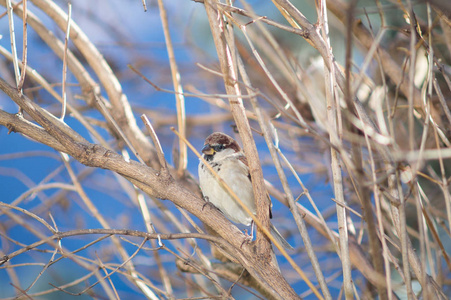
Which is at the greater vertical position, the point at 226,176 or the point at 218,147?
the point at 218,147

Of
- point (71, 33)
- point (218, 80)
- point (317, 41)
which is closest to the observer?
point (317, 41)

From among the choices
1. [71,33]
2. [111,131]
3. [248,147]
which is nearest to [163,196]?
[248,147]

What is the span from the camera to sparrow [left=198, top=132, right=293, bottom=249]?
1707 millimetres

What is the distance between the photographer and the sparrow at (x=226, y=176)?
1707 millimetres

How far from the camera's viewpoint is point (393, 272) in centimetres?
225

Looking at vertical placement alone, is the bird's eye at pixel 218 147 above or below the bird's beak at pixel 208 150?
above

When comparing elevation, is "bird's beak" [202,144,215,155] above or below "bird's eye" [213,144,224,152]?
below

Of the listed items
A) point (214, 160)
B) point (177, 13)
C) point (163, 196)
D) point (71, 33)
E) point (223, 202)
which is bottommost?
point (163, 196)

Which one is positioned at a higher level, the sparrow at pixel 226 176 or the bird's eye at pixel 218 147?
the bird's eye at pixel 218 147

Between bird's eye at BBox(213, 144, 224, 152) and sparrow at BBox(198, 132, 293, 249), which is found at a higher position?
bird's eye at BBox(213, 144, 224, 152)

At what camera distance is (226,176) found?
1.72 meters

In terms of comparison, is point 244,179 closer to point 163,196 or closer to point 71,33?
point 163,196

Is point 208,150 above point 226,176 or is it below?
above

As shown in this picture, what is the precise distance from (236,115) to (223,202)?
0.76 m
